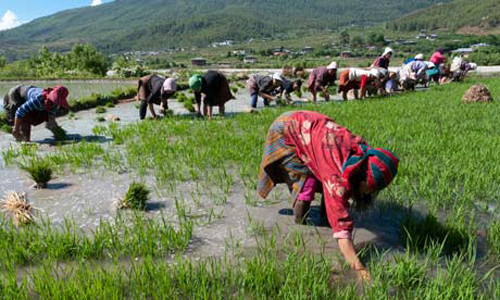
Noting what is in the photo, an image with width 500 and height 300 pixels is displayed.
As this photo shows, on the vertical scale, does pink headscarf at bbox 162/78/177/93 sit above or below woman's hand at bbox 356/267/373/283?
above

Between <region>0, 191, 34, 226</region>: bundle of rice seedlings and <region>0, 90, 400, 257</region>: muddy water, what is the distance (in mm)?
150

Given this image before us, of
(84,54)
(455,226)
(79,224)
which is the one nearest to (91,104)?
(79,224)

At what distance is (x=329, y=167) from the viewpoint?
2314mm

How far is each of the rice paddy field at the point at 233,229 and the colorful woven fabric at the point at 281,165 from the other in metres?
0.33

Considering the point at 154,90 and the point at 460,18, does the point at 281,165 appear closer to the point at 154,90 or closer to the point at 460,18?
the point at 154,90

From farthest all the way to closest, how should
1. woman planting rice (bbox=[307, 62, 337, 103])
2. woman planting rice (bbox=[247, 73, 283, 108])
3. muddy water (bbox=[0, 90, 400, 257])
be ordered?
woman planting rice (bbox=[307, 62, 337, 103]) < woman planting rice (bbox=[247, 73, 283, 108]) < muddy water (bbox=[0, 90, 400, 257])

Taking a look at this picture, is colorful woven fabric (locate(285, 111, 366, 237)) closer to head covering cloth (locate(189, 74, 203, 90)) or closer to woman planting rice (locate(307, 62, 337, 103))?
head covering cloth (locate(189, 74, 203, 90))

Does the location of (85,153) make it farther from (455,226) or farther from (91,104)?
(91,104)

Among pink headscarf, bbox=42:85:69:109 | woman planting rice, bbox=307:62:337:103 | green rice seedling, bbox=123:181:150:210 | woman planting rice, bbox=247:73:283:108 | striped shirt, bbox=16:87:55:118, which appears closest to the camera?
green rice seedling, bbox=123:181:150:210

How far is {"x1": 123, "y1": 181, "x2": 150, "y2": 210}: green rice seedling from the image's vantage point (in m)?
3.23

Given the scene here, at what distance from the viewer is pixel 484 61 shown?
29.9 metres

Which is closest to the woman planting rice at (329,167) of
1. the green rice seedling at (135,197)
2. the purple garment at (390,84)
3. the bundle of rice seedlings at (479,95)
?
the green rice seedling at (135,197)

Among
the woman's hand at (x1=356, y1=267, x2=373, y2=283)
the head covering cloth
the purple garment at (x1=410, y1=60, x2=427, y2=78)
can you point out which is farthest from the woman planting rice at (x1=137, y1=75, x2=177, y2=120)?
the purple garment at (x1=410, y1=60, x2=427, y2=78)

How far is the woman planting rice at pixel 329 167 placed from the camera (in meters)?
2.07
